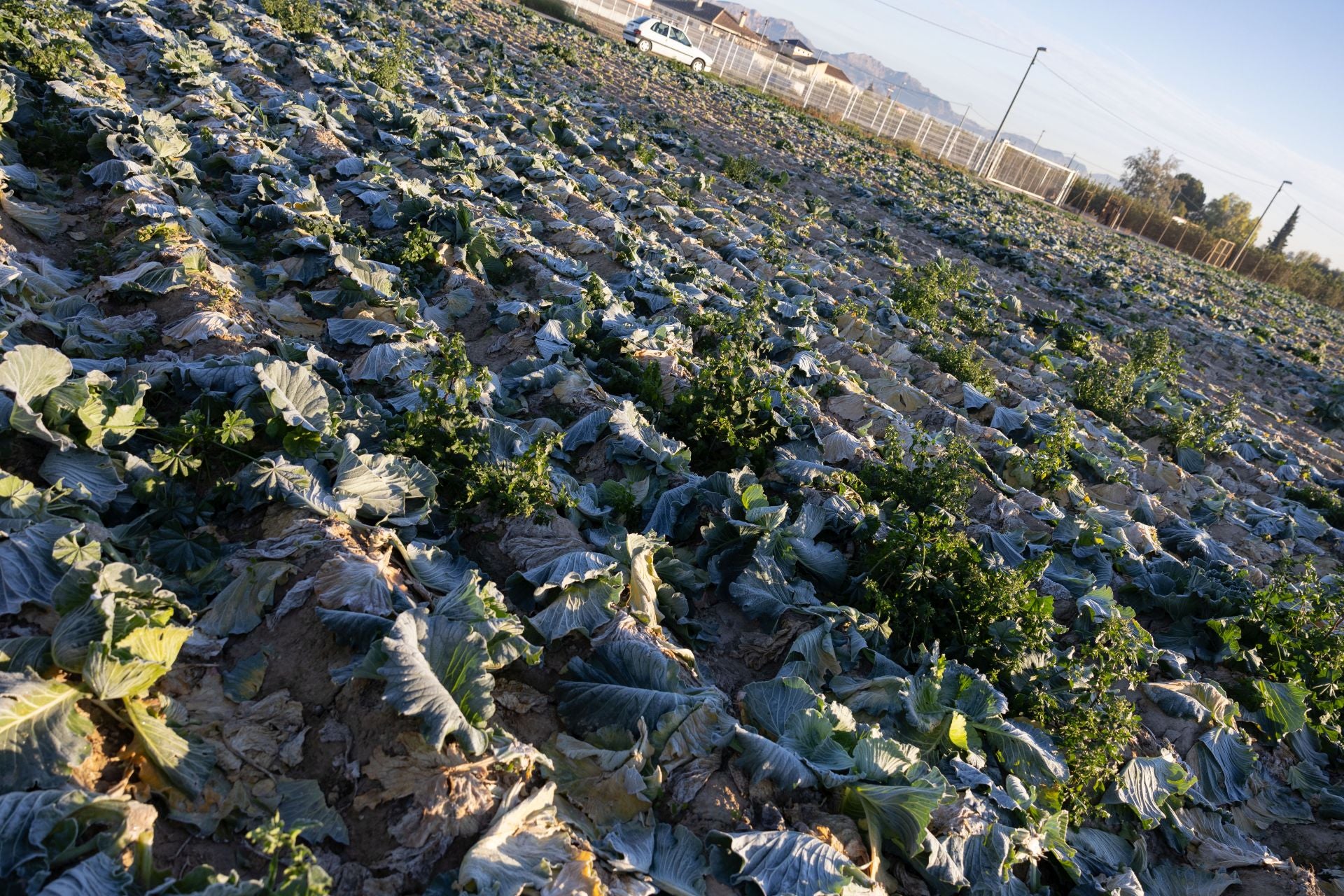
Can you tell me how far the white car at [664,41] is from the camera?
3494 cm

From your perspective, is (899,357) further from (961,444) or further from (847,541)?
(847,541)

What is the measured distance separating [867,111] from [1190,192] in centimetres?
6821

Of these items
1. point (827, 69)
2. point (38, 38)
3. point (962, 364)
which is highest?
point (827, 69)

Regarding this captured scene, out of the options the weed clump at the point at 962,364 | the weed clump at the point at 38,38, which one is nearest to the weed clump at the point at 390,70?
the weed clump at the point at 38,38

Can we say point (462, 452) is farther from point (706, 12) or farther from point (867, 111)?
point (706, 12)

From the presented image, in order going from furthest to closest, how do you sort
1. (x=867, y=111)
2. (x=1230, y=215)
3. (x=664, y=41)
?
1. (x=1230, y=215)
2. (x=867, y=111)
3. (x=664, y=41)

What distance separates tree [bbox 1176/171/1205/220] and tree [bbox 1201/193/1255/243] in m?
2.61

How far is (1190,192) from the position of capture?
3524 inches

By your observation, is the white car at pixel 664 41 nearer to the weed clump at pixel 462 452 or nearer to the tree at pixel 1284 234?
the weed clump at pixel 462 452

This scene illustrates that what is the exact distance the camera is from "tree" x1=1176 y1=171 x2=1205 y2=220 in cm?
8744

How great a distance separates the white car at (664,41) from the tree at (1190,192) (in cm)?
7468

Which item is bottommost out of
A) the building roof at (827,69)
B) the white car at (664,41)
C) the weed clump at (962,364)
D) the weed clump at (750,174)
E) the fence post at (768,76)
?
the weed clump at (962,364)

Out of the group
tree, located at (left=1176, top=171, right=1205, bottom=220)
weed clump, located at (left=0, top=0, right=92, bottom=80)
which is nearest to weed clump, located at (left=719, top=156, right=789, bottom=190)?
weed clump, located at (left=0, top=0, right=92, bottom=80)

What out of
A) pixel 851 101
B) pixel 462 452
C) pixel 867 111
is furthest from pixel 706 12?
pixel 462 452
